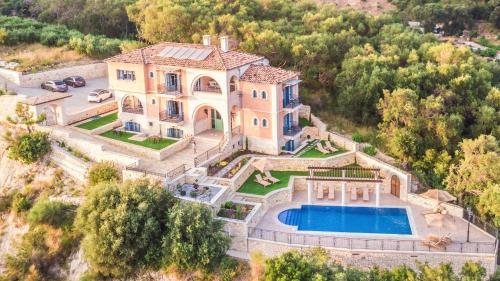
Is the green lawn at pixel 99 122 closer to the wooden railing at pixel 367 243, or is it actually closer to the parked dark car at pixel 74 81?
the parked dark car at pixel 74 81

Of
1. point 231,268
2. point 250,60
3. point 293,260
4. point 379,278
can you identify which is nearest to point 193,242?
point 231,268

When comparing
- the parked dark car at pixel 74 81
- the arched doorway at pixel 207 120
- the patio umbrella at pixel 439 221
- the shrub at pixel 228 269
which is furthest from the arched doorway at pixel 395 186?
the parked dark car at pixel 74 81

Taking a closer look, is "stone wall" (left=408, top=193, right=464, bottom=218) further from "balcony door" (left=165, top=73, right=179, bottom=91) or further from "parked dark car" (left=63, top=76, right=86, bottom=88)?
"parked dark car" (left=63, top=76, right=86, bottom=88)

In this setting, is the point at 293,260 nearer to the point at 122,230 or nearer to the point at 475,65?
the point at 122,230

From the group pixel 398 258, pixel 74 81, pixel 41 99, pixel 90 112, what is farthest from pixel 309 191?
pixel 74 81

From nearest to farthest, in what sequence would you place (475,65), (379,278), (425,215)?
(379,278), (425,215), (475,65)

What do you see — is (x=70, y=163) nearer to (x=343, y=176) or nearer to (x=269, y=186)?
(x=269, y=186)
